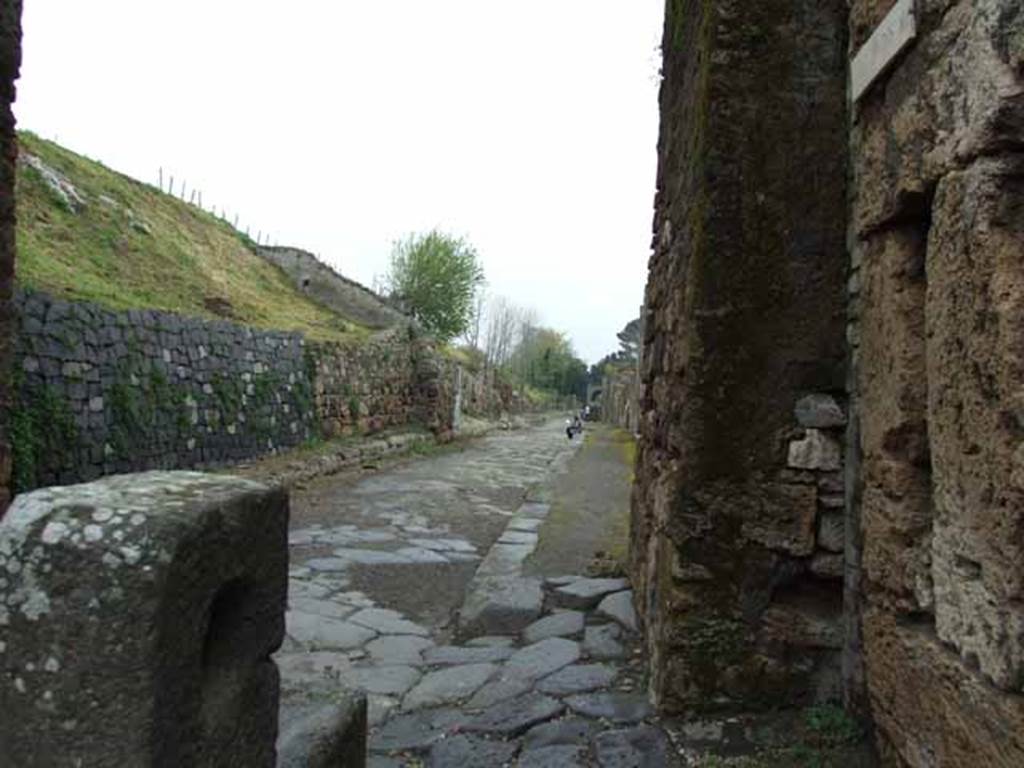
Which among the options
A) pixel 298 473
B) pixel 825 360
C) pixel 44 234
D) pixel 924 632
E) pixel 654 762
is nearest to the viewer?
pixel 924 632

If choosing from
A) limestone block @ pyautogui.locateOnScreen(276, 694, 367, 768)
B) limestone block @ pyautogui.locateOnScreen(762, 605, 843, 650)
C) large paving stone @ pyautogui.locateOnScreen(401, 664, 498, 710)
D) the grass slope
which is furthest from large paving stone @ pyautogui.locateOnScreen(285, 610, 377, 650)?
the grass slope

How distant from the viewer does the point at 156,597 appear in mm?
1163

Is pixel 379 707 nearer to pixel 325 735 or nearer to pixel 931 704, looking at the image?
pixel 325 735

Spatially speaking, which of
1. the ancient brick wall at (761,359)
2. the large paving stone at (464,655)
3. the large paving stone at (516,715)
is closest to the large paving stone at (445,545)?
the large paving stone at (464,655)

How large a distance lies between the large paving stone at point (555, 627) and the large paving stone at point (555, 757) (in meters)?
1.21

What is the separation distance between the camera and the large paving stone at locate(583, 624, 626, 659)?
3.88 meters

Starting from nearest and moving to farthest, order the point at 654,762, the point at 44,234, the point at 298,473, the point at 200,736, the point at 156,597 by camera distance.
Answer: the point at 156,597 < the point at 200,736 < the point at 654,762 < the point at 298,473 < the point at 44,234

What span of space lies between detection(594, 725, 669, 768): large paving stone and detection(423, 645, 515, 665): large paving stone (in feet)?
3.51

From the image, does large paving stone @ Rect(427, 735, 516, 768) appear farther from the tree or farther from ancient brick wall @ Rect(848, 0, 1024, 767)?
the tree

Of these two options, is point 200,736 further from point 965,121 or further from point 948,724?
point 965,121

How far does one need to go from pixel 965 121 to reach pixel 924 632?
1.32 m

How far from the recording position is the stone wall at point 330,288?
66.4 ft

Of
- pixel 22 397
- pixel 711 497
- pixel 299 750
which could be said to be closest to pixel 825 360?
pixel 711 497

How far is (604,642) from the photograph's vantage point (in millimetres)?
4016
